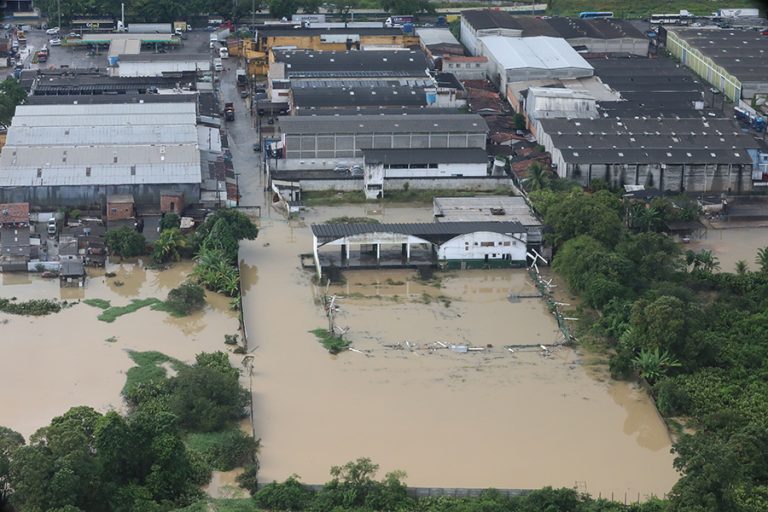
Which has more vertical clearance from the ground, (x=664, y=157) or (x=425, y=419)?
(x=664, y=157)

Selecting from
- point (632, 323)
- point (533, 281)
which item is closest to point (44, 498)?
point (632, 323)

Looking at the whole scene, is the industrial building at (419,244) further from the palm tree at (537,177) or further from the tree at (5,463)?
the tree at (5,463)

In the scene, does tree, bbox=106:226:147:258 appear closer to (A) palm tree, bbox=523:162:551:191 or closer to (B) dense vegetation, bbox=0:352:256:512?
(B) dense vegetation, bbox=0:352:256:512

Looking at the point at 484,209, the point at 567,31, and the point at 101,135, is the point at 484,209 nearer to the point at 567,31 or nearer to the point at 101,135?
the point at 101,135

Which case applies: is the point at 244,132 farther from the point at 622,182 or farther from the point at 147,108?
the point at 622,182

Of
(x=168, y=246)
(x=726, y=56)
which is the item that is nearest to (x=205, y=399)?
(x=168, y=246)

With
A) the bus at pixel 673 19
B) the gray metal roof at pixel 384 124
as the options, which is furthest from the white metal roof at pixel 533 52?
the bus at pixel 673 19
